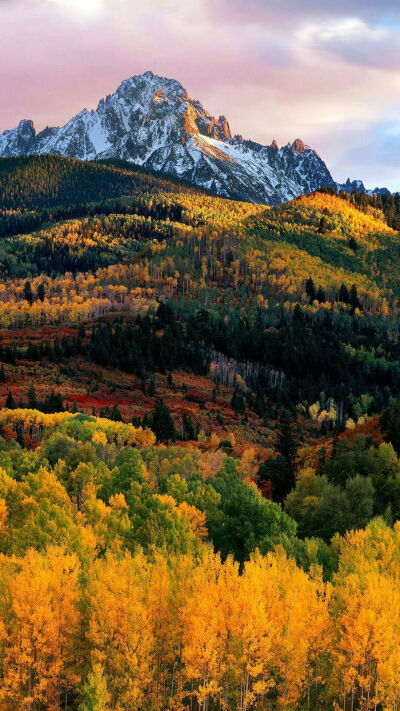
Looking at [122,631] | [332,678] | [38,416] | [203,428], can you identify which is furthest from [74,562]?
[203,428]

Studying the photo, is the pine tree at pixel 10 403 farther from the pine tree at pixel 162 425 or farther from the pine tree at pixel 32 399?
the pine tree at pixel 162 425

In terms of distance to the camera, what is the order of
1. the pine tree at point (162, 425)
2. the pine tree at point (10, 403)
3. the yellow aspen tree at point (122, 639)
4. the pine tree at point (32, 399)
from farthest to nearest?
the pine tree at point (32, 399), the pine tree at point (10, 403), the pine tree at point (162, 425), the yellow aspen tree at point (122, 639)

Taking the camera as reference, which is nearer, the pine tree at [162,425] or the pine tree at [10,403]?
the pine tree at [162,425]

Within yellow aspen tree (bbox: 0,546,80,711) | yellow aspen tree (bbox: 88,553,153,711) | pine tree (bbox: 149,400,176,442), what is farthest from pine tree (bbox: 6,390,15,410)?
yellow aspen tree (bbox: 88,553,153,711)

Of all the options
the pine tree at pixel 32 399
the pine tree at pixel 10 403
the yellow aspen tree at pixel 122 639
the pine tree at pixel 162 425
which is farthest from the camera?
the pine tree at pixel 32 399

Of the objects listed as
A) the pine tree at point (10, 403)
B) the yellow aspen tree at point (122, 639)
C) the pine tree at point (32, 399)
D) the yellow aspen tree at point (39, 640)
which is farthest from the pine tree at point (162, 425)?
the yellow aspen tree at point (122, 639)

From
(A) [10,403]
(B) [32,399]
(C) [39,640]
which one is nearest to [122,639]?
(C) [39,640]

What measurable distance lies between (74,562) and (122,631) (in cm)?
933

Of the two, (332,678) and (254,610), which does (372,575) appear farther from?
(254,610)

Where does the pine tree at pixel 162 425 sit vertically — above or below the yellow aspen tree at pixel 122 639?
below

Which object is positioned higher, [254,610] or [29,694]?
[254,610]

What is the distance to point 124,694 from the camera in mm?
43906

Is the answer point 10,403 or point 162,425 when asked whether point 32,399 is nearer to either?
point 10,403

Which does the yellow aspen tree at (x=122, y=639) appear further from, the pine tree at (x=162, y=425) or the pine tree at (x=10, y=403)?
the pine tree at (x=10, y=403)
